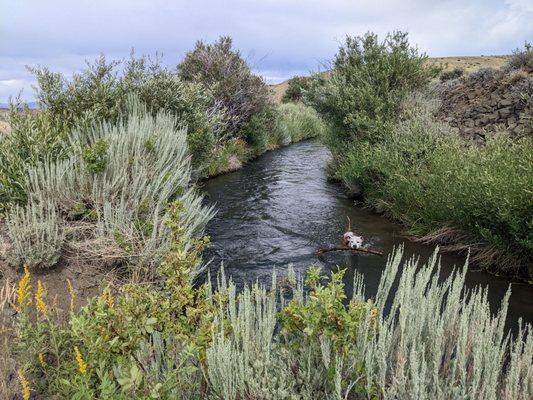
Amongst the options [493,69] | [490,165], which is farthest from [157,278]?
[493,69]

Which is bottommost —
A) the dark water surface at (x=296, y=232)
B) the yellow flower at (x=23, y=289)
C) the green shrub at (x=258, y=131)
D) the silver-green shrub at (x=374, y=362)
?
the dark water surface at (x=296, y=232)

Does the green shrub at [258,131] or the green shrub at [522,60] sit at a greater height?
the green shrub at [522,60]

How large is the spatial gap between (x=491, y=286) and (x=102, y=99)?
9.66 meters

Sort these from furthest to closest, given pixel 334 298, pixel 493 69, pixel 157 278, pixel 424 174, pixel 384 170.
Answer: pixel 493 69 < pixel 384 170 < pixel 424 174 < pixel 157 278 < pixel 334 298

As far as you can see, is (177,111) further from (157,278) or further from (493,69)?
(493,69)

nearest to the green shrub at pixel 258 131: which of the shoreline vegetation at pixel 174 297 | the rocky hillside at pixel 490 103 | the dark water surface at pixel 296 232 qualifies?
the dark water surface at pixel 296 232

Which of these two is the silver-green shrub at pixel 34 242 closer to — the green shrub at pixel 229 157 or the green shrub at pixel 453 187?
the green shrub at pixel 453 187

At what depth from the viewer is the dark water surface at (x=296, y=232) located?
25.5 feet

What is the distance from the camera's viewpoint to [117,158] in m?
7.62

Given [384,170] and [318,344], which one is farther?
[384,170]

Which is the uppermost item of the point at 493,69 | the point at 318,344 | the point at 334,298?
the point at 493,69

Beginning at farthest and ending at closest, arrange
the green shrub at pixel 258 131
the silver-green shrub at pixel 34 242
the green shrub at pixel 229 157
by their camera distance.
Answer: the green shrub at pixel 258 131
the green shrub at pixel 229 157
the silver-green shrub at pixel 34 242

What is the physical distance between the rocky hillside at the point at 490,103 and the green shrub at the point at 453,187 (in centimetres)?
227

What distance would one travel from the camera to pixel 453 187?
8703 mm
